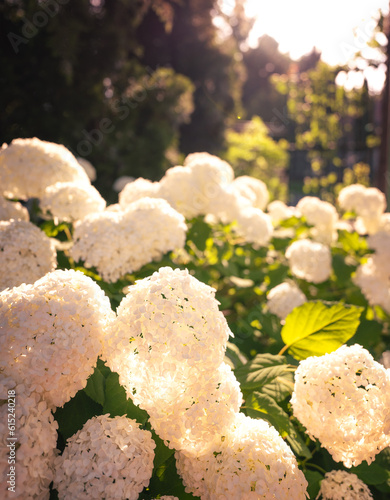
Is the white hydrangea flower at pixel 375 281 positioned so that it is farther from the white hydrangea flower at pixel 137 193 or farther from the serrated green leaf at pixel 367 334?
the white hydrangea flower at pixel 137 193

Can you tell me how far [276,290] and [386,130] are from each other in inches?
157

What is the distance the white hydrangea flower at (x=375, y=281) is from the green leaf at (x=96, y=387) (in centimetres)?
197

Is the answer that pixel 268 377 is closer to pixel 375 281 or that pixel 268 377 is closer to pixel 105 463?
pixel 105 463

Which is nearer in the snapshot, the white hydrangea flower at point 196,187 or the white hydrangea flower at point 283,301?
the white hydrangea flower at point 283,301

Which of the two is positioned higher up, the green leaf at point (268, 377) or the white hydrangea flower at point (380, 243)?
the green leaf at point (268, 377)

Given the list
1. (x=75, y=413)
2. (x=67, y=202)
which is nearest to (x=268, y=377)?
(x=75, y=413)

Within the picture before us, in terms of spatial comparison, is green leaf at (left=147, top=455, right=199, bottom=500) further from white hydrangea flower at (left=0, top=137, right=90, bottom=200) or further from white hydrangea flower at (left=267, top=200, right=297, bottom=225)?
white hydrangea flower at (left=267, top=200, right=297, bottom=225)

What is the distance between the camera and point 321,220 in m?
3.14

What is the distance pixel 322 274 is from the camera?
255cm

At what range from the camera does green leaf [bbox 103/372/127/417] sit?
0.99m

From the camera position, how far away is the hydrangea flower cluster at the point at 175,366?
2.87 feet

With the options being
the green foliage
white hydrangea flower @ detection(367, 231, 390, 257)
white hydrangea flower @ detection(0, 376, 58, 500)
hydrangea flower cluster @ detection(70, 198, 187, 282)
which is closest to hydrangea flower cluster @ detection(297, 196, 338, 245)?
white hydrangea flower @ detection(367, 231, 390, 257)

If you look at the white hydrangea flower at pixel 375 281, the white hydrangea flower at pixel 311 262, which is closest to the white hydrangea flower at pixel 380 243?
the white hydrangea flower at pixel 375 281
